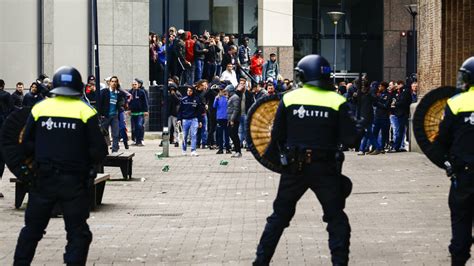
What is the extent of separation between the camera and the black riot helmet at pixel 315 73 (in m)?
9.97

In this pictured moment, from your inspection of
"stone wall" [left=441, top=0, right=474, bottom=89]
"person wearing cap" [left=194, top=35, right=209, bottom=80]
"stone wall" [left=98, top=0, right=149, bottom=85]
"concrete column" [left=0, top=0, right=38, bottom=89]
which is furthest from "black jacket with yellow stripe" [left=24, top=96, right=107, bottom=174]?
"stone wall" [left=98, top=0, right=149, bottom=85]

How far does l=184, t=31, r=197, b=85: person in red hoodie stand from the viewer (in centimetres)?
3781

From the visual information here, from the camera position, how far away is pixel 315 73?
9.98 metres

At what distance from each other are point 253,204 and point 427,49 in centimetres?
1373

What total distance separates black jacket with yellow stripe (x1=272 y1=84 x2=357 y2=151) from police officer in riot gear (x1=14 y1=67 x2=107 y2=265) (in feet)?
4.96

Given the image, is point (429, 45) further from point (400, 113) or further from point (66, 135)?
point (66, 135)

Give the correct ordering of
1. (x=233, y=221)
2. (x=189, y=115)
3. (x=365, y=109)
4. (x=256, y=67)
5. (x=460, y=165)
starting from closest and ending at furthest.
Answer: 1. (x=460, y=165)
2. (x=365, y=109)
3. (x=233, y=221)
4. (x=189, y=115)
5. (x=256, y=67)

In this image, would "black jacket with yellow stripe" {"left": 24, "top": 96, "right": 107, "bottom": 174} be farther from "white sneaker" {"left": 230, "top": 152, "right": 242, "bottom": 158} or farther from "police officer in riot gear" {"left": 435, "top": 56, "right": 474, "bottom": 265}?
"white sneaker" {"left": 230, "top": 152, "right": 242, "bottom": 158}

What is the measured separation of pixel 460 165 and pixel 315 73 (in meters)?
1.37

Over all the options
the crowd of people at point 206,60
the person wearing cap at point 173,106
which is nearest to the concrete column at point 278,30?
the crowd of people at point 206,60

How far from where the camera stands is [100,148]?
31.4 feet

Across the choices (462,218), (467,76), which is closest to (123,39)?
(467,76)

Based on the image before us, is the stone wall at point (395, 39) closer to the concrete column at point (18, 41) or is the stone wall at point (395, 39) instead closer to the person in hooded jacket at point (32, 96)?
the concrete column at point (18, 41)

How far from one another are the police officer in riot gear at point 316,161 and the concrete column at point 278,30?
37589 mm
